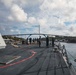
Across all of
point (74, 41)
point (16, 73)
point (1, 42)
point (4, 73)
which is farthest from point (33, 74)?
point (74, 41)

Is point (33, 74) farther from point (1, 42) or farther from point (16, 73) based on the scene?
point (1, 42)

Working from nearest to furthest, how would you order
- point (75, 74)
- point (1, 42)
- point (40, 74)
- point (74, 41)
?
point (75, 74)
point (40, 74)
point (1, 42)
point (74, 41)

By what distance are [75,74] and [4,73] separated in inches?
204

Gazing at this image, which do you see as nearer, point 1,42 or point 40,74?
point 40,74

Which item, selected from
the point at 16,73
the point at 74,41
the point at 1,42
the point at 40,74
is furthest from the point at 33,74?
the point at 74,41

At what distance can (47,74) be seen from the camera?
11.4 metres

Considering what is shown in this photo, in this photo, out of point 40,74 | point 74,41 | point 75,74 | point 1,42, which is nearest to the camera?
point 75,74

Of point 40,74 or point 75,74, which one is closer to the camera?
point 75,74

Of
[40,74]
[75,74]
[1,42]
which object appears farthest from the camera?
[1,42]

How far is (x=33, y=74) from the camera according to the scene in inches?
449

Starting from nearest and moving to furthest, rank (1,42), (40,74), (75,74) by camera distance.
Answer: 1. (75,74)
2. (40,74)
3. (1,42)

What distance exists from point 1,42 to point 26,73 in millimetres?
15825

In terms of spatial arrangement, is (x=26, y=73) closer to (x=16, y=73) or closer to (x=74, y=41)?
(x=16, y=73)

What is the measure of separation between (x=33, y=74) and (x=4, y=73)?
2107 millimetres
